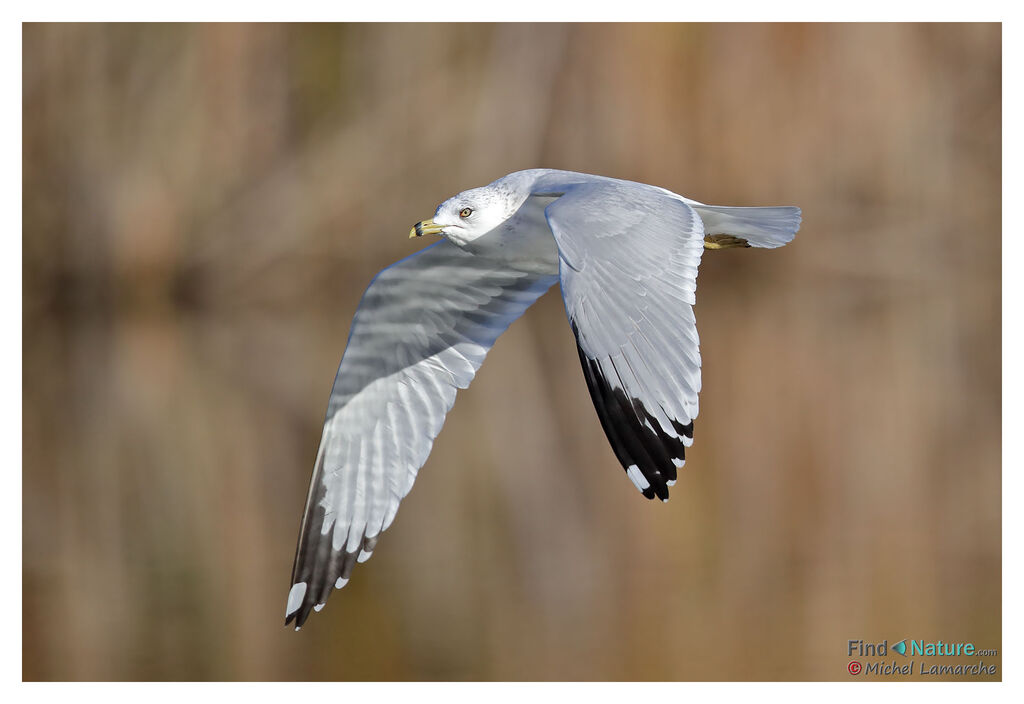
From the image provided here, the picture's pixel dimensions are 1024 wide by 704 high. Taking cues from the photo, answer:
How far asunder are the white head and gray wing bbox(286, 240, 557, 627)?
0.13 meters

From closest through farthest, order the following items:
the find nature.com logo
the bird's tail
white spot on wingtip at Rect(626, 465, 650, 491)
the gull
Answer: white spot on wingtip at Rect(626, 465, 650, 491)
the gull
the find nature.com logo
the bird's tail

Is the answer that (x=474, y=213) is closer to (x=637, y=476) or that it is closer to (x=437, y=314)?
(x=437, y=314)

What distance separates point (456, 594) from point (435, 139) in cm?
250

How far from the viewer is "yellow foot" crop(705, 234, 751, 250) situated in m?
1.89

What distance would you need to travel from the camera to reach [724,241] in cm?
190

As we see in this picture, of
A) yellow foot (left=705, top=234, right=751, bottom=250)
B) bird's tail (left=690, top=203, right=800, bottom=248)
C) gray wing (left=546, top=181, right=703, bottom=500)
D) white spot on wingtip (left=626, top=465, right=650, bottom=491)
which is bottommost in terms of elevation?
white spot on wingtip (left=626, top=465, right=650, bottom=491)

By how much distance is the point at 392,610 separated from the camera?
1.98m

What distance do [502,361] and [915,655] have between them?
84.0 inches

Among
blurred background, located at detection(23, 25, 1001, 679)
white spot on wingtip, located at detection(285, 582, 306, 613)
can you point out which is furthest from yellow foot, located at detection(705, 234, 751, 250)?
white spot on wingtip, located at detection(285, 582, 306, 613)

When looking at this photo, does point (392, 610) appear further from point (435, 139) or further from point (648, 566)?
point (435, 139)

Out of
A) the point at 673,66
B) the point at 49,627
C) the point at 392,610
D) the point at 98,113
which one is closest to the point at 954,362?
the point at 673,66

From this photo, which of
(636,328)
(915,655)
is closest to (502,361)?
(915,655)

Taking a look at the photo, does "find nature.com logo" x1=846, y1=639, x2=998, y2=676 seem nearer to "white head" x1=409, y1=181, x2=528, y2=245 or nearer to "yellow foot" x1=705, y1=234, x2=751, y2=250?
"yellow foot" x1=705, y1=234, x2=751, y2=250

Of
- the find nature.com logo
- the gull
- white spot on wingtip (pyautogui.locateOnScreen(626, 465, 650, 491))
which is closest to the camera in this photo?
white spot on wingtip (pyautogui.locateOnScreen(626, 465, 650, 491))
